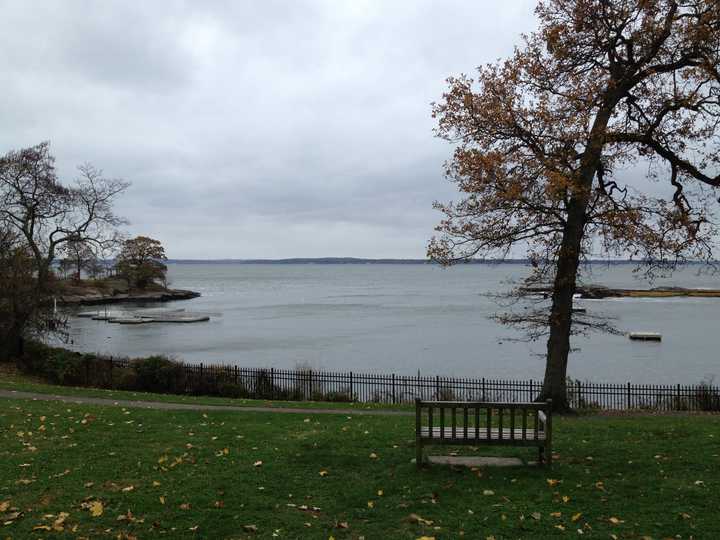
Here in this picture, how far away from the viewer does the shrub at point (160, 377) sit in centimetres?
2450

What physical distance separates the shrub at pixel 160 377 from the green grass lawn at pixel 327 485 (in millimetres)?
12695

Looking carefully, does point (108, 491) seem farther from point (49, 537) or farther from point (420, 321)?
point (420, 321)

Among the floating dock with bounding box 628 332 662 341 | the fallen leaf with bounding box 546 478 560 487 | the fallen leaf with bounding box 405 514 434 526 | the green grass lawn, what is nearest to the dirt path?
the green grass lawn

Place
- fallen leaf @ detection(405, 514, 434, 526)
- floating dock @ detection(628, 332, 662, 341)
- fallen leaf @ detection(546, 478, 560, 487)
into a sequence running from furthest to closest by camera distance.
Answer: floating dock @ detection(628, 332, 662, 341) → fallen leaf @ detection(546, 478, 560, 487) → fallen leaf @ detection(405, 514, 434, 526)

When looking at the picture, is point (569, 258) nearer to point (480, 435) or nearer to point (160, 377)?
point (480, 435)

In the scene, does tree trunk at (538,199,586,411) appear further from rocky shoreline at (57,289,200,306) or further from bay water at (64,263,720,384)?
rocky shoreline at (57,289,200,306)

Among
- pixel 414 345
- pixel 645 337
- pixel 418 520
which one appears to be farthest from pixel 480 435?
pixel 645 337

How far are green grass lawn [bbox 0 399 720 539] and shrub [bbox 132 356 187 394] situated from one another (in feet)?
41.6

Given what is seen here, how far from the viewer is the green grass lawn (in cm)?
666

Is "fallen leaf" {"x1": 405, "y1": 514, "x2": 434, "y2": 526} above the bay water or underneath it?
above

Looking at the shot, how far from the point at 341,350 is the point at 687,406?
28.0 m


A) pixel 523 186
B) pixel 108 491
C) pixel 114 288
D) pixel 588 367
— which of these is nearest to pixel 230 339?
pixel 588 367

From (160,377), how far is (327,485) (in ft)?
59.6

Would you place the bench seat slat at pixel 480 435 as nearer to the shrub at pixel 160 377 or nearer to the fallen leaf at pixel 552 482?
the fallen leaf at pixel 552 482
